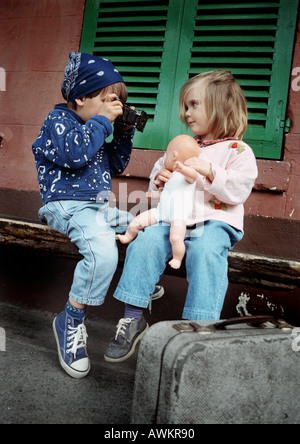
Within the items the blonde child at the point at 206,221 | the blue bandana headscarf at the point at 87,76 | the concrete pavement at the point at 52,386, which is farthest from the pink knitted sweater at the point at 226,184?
the concrete pavement at the point at 52,386

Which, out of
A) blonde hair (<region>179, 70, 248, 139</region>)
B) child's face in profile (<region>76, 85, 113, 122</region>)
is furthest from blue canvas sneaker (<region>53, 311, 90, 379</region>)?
blonde hair (<region>179, 70, 248, 139</region>)

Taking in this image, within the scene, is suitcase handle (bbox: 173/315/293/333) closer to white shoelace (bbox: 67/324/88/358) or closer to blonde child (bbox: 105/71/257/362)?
blonde child (bbox: 105/71/257/362)

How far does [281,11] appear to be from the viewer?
8.10 feet

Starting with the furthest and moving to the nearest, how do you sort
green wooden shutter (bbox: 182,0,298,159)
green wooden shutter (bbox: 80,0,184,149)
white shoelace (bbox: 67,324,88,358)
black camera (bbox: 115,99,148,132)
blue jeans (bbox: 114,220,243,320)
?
1. green wooden shutter (bbox: 80,0,184,149)
2. green wooden shutter (bbox: 182,0,298,159)
3. black camera (bbox: 115,99,148,132)
4. white shoelace (bbox: 67,324,88,358)
5. blue jeans (bbox: 114,220,243,320)

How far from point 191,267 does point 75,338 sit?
611mm

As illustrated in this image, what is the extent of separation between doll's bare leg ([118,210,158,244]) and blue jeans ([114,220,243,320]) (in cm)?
4

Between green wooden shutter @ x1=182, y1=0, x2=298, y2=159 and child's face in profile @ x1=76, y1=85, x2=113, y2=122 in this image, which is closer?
child's face in profile @ x1=76, y1=85, x2=113, y2=122

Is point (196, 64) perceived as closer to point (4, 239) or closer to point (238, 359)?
point (4, 239)

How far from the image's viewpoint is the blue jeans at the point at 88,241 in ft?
5.62

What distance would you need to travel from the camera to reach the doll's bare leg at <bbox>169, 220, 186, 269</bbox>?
1609 mm

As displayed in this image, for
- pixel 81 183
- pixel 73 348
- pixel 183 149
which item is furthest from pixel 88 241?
pixel 183 149

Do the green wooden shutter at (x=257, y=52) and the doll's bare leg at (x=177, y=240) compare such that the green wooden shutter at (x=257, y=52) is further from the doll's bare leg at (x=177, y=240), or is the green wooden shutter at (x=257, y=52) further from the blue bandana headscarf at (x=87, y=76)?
the doll's bare leg at (x=177, y=240)

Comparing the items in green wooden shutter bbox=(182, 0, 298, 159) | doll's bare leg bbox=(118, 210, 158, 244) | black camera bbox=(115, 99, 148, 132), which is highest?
green wooden shutter bbox=(182, 0, 298, 159)
